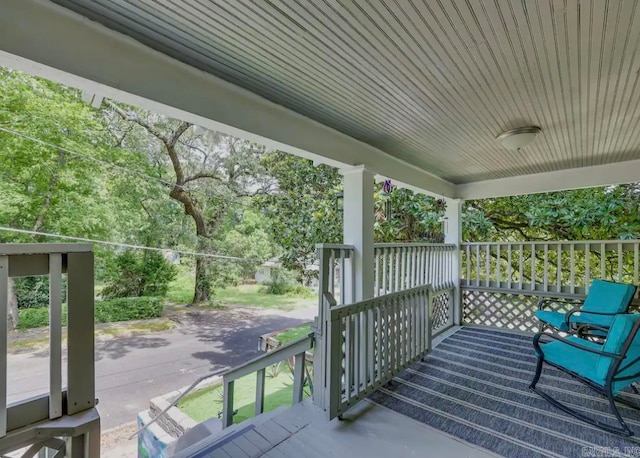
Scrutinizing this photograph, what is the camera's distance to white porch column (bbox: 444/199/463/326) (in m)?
5.34

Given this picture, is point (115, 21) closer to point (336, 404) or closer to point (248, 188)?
point (336, 404)

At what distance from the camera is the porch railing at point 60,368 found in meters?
1.19

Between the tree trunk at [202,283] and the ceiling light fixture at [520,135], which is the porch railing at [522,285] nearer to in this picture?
the ceiling light fixture at [520,135]

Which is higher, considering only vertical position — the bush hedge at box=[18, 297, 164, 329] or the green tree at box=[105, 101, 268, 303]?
the green tree at box=[105, 101, 268, 303]

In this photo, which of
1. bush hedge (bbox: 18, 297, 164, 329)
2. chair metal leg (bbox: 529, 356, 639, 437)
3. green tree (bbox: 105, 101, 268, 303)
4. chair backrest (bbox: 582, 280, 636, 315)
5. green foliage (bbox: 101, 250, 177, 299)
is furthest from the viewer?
green foliage (bbox: 101, 250, 177, 299)

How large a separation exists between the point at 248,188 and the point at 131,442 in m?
8.06

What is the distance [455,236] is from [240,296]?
10215 millimetres

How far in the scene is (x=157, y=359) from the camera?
7543mm

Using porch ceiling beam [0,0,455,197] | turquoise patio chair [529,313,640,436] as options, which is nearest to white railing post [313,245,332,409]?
porch ceiling beam [0,0,455,197]

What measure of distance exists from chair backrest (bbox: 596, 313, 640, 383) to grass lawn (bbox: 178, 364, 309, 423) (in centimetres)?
363

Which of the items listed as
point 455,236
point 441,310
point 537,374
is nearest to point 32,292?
point 441,310

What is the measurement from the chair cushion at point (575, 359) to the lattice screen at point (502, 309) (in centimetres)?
226

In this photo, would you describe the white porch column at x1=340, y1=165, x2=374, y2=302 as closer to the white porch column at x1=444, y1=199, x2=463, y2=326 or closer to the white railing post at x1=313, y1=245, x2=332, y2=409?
the white railing post at x1=313, y1=245, x2=332, y2=409

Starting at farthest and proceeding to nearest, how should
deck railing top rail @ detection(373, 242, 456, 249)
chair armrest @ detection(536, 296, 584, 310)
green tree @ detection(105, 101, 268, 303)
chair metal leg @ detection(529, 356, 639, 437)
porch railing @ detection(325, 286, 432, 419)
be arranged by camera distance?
green tree @ detection(105, 101, 268, 303) → chair armrest @ detection(536, 296, 584, 310) → deck railing top rail @ detection(373, 242, 456, 249) → porch railing @ detection(325, 286, 432, 419) → chair metal leg @ detection(529, 356, 639, 437)
